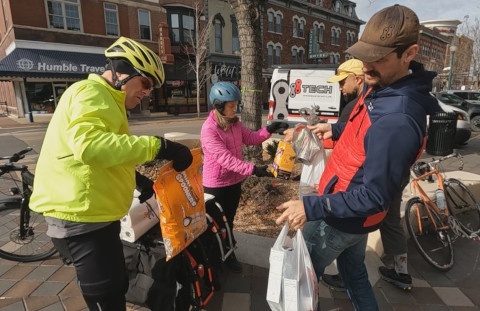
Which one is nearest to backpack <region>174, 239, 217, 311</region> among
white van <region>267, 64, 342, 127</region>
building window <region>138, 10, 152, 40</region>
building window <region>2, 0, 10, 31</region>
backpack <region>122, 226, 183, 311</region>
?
backpack <region>122, 226, 183, 311</region>

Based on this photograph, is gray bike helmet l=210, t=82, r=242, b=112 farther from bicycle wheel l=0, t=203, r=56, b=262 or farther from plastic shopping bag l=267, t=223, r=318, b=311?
bicycle wheel l=0, t=203, r=56, b=262

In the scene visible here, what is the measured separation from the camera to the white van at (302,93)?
864 centimetres

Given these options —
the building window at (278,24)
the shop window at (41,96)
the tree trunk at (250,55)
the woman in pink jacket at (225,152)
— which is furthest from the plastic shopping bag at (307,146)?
the building window at (278,24)

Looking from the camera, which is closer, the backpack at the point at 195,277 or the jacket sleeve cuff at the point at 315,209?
the jacket sleeve cuff at the point at 315,209

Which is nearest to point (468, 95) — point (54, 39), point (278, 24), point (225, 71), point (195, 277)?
point (195, 277)

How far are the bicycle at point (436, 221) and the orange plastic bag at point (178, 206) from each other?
2.44 meters

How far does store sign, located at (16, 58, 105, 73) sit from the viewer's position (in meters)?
17.0

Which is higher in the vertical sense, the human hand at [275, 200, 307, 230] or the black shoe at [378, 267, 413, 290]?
the human hand at [275, 200, 307, 230]

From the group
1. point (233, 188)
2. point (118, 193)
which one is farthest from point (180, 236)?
point (233, 188)

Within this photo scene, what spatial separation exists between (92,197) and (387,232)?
2590mm

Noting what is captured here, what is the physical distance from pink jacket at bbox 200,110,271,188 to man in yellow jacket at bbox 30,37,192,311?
0.86 m

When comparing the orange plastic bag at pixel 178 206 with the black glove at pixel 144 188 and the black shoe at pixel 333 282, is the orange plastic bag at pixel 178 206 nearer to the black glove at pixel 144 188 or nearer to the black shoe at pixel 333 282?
the black glove at pixel 144 188

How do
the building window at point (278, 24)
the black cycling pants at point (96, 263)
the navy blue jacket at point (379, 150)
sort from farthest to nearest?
the building window at point (278, 24) → the black cycling pants at point (96, 263) → the navy blue jacket at point (379, 150)

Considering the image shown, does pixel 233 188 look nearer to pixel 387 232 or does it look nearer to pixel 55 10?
pixel 387 232
